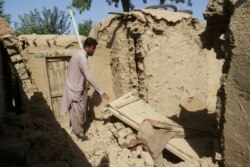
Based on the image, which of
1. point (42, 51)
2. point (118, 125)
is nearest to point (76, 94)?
point (118, 125)

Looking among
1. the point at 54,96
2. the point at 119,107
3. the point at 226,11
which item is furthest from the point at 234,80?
the point at 54,96

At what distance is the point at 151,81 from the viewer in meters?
5.52

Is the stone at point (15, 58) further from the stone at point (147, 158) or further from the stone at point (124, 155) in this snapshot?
the stone at point (147, 158)

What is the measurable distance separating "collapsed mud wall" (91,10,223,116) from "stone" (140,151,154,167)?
1320 millimetres

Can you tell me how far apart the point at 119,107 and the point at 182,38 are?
1866 millimetres

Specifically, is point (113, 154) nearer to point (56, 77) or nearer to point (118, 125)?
point (118, 125)

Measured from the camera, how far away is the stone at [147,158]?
4198mm

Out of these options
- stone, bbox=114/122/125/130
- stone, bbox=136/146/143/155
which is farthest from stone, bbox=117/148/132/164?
stone, bbox=114/122/125/130

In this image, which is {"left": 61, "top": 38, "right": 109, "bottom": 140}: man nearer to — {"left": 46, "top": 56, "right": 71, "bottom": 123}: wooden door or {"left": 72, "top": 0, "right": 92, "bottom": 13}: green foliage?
{"left": 46, "top": 56, "right": 71, "bottom": 123}: wooden door

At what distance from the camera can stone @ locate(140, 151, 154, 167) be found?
4.20 meters

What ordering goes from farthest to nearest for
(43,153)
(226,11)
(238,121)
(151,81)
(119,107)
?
(151,81)
(119,107)
(43,153)
(226,11)
(238,121)

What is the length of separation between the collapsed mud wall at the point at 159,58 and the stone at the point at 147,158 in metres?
1.32

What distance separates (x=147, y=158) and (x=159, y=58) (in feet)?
6.59

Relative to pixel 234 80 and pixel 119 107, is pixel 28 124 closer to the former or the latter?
pixel 119 107
